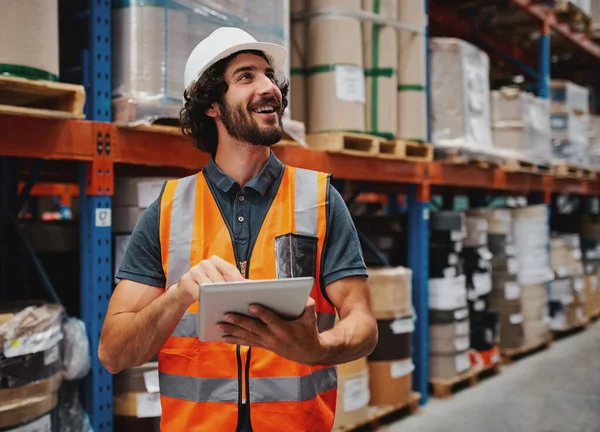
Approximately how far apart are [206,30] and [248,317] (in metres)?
2.12

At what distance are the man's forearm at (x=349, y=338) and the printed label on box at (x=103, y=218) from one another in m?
1.64

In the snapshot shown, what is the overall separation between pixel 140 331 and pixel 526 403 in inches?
172

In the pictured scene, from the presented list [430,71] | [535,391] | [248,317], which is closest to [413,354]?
[535,391]

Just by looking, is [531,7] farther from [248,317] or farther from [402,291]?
[248,317]

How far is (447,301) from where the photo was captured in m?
5.27

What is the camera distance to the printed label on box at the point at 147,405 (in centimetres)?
310

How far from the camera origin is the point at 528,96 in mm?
6367

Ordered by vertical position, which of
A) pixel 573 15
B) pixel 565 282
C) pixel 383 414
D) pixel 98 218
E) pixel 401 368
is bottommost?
pixel 383 414

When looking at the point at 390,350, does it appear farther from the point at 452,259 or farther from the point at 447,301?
the point at 452,259

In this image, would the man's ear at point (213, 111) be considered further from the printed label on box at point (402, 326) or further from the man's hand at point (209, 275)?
the printed label on box at point (402, 326)

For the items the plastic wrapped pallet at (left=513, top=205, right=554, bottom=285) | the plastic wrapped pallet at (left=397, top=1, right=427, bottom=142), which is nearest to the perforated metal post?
the plastic wrapped pallet at (left=397, top=1, right=427, bottom=142)

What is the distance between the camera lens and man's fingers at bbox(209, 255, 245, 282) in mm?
1404

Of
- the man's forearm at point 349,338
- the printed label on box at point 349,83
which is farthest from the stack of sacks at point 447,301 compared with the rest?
the man's forearm at point 349,338

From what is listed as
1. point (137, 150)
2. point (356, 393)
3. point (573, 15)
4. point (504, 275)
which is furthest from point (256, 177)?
point (573, 15)
